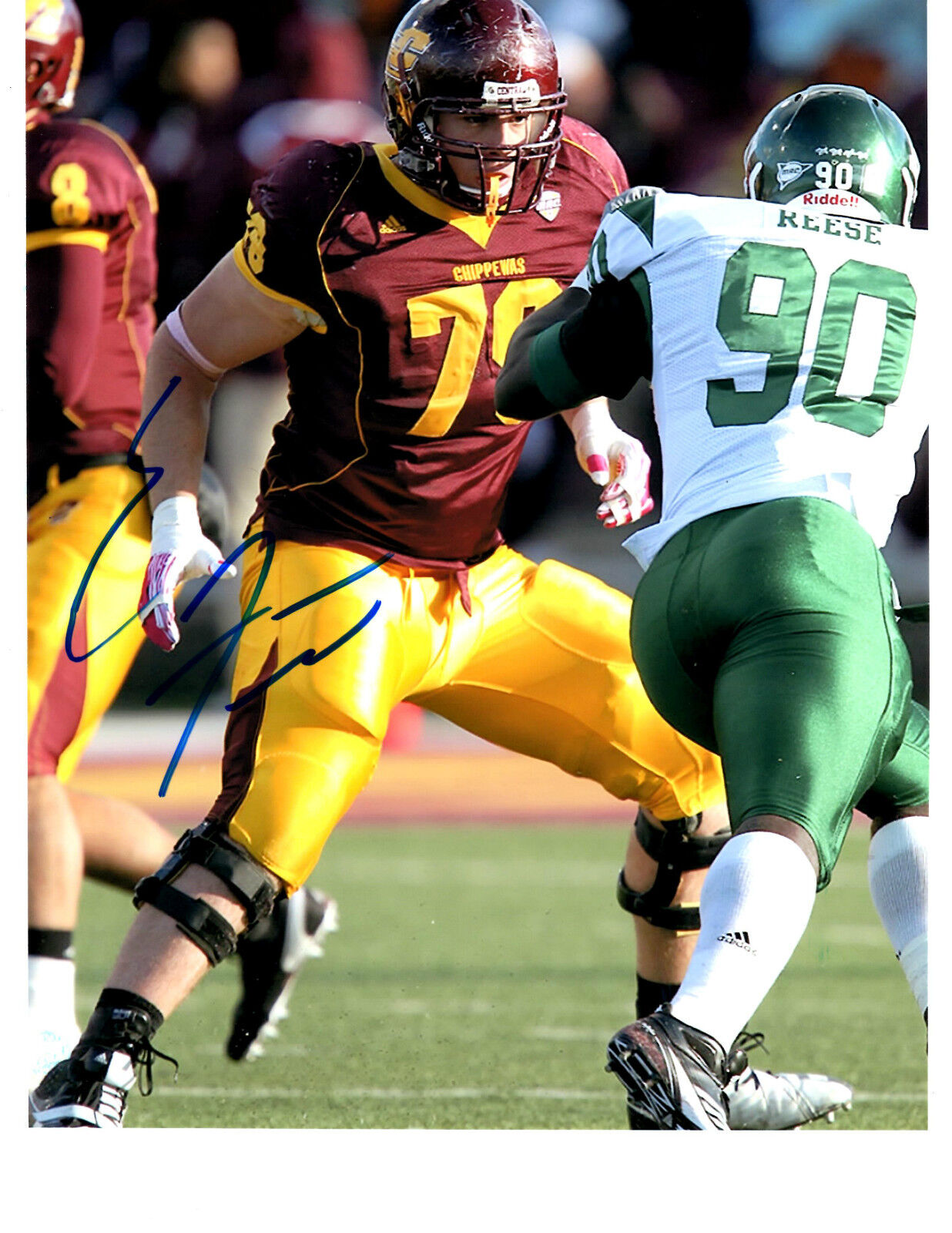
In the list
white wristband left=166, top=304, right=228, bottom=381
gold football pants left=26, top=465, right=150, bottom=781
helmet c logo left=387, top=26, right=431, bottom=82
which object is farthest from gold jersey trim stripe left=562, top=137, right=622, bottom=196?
gold football pants left=26, top=465, right=150, bottom=781

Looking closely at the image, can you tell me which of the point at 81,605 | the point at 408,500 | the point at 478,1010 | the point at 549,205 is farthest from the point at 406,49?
the point at 478,1010

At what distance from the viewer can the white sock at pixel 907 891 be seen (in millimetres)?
2129

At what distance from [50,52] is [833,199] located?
1.54 metres

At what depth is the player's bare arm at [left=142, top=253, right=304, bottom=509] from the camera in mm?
A: 2383

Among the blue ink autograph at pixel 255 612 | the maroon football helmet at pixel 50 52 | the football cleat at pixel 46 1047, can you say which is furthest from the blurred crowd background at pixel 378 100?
the football cleat at pixel 46 1047

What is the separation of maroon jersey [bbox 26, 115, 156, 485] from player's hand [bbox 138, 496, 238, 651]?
2.00 ft

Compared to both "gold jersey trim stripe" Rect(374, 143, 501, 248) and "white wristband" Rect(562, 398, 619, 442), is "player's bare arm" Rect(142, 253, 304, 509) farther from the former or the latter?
"white wristband" Rect(562, 398, 619, 442)

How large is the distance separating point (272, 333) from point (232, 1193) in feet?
3.55

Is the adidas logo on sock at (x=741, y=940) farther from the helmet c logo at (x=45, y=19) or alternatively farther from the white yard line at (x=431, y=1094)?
the helmet c logo at (x=45, y=19)

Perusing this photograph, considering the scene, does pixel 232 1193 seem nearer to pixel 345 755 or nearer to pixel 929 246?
pixel 345 755

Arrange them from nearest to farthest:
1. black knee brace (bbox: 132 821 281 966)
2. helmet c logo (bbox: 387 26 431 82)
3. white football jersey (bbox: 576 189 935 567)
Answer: white football jersey (bbox: 576 189 935 567) → black knee brace (bbox: 132 821 281 966) → helmet c logo (bbox: 387 26 431 82)

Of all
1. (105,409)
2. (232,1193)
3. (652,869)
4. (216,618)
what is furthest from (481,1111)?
(216,618)

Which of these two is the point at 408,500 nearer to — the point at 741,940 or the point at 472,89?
the point at 472,89

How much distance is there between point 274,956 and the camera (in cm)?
310
